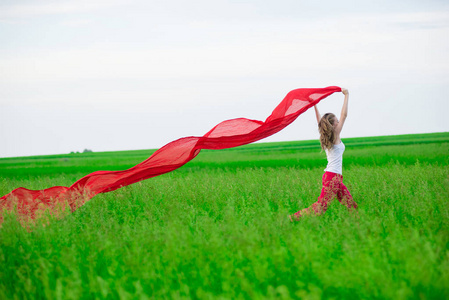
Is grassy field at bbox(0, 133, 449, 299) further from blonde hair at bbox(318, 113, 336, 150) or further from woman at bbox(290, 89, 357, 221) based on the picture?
blonde hair at bbox(318, 113, 336, 150)

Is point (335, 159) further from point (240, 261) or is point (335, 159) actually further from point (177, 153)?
point (177, 153)

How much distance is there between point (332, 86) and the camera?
21.1ft

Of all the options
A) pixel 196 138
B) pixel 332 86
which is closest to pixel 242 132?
pixel 196 138

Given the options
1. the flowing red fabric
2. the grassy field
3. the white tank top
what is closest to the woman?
the white tank top

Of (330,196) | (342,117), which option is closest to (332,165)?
(330,196)

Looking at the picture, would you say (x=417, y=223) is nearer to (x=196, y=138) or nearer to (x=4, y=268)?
(x=196, y=138)

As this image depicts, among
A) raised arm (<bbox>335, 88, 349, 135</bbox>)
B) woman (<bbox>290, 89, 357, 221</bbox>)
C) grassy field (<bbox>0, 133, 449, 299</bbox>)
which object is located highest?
raised arm (<bbox>335, 88, 349, 135</bbox>)

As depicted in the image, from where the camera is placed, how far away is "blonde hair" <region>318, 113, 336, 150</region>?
5512mm

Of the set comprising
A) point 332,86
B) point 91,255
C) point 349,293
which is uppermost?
point 332,86

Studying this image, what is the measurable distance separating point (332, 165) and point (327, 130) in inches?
19.9

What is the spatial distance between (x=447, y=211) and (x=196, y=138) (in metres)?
4.01

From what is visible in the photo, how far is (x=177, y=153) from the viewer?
6.96 metres

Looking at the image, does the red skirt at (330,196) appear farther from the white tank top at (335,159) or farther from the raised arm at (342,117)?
the raised arm at (342,117)

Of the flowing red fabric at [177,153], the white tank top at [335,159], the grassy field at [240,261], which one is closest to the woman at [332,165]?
the white tank top at [335,159]
